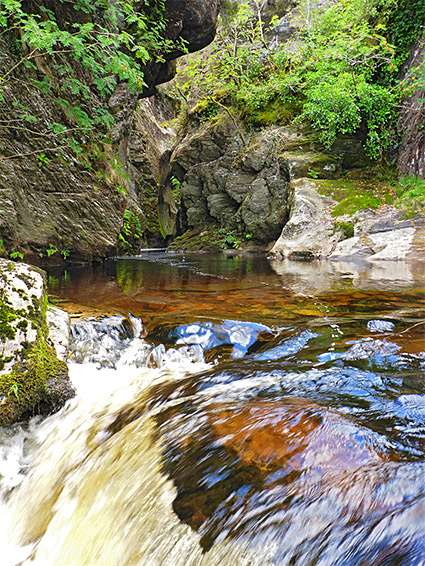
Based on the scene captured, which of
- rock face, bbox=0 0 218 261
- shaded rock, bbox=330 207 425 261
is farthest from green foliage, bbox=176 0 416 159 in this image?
rock face, bbox=0 0 218 261

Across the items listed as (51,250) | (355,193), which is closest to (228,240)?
(355,193)

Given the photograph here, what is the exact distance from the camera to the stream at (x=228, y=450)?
1136mm

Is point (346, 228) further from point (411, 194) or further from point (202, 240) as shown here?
point (202, 240)

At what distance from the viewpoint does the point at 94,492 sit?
1.70m

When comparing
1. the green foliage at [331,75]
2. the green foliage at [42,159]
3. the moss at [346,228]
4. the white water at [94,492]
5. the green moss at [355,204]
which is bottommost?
the white water at [94,492]

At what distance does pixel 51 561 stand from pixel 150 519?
1.93ft

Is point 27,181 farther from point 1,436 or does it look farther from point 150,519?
point 150,519

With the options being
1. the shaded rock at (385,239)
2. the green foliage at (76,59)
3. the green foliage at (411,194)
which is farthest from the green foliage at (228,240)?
the green foliage at (76,59)

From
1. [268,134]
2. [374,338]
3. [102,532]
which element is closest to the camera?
[102,532]

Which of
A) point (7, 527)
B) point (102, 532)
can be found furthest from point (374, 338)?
point (7, 527)

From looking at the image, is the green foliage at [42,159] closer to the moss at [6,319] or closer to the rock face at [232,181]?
the moss at [6,319]

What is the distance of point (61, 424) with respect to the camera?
2301 millimetres

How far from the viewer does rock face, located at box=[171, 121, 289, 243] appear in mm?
14617

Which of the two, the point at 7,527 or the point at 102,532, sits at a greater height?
the point at 102,532
